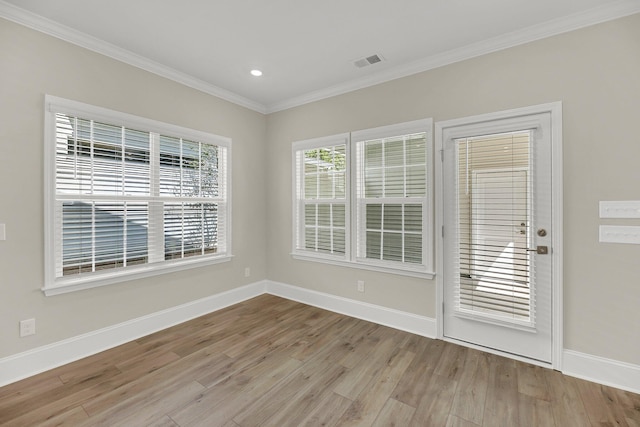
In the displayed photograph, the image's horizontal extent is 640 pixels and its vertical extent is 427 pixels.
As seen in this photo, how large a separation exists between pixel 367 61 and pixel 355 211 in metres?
1.64

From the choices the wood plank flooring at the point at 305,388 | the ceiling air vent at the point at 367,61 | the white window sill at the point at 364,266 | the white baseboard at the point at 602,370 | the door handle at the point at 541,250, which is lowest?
the wood plank flooring at the point at 305,388

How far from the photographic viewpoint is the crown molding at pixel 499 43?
218 cm

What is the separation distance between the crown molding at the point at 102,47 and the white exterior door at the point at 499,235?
Result: 281cm

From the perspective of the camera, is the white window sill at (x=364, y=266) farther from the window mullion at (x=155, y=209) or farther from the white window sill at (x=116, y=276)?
the window mullion at (x=155, y=209)

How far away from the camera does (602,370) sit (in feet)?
7.28

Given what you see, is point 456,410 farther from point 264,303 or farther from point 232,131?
point 232,131

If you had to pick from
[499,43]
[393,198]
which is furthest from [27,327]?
[499,43]

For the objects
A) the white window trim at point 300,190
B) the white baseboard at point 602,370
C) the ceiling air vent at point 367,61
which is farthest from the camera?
the white window trim at point 300,190

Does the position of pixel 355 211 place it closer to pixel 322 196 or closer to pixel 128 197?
pixel 322 196

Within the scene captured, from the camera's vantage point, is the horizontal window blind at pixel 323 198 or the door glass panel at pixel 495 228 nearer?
the door glass panel at pixel 495 228

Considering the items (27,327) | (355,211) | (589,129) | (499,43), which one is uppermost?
(499,43)

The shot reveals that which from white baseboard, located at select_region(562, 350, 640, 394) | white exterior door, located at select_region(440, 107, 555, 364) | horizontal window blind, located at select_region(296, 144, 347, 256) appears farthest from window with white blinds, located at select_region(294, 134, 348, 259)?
white baseboard, located at select_region(562, 350, 640, 394)

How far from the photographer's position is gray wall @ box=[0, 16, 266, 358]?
2225 mm

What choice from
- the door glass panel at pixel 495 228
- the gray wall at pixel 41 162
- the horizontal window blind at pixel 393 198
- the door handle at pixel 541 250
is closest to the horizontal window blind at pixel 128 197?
the gray wall at pixel 41 162
